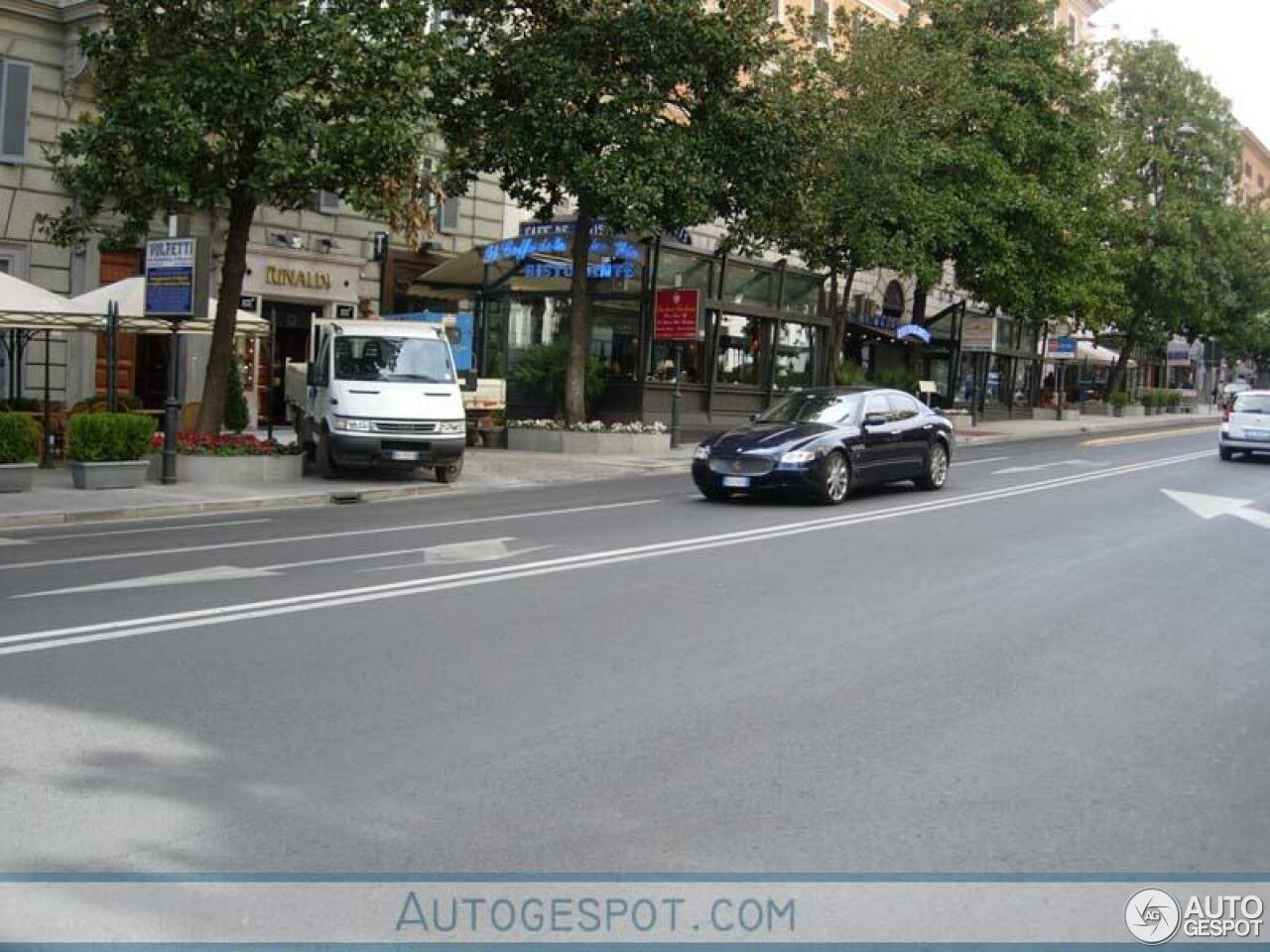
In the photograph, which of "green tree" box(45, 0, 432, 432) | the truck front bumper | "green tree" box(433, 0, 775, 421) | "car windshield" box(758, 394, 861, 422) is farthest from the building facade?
"car windshield" box(758, 394, 861, 422)

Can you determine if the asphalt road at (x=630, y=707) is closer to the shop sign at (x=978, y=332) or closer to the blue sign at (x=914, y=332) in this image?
the blue sign at (x=914, y=332)

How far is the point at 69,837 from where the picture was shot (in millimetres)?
4430

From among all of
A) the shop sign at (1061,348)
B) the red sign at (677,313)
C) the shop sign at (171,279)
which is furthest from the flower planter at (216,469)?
the shop sign at (1061,348)

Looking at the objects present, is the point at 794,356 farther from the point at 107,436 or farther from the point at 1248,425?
the point at 107,436

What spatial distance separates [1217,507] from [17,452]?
593 inches

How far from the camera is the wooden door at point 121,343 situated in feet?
77.1

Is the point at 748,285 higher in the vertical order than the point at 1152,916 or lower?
higher

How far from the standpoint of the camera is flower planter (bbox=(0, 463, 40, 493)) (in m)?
15.4

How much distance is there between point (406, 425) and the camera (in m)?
18.3

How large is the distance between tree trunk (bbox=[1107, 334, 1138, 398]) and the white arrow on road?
1444 inches

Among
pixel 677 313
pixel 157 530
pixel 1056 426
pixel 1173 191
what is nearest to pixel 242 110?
pixel 157 530

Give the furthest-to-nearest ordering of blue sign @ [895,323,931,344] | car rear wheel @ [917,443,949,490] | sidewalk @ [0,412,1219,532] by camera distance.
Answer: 1. blue sign @ [895,323,931,344]
2. car rear wheel @ [917,443,949,490]
3. sidewalk @ [0,412,1219,532]

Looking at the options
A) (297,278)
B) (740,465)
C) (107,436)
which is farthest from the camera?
(297,278)

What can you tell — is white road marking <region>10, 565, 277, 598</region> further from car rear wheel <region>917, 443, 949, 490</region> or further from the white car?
the white car
